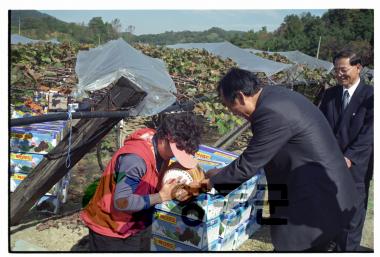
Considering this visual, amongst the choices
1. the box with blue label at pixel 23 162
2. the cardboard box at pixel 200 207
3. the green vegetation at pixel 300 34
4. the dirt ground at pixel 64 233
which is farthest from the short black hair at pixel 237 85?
the green vegetation at pixel 300 34

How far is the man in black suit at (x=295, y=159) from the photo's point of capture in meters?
2.42

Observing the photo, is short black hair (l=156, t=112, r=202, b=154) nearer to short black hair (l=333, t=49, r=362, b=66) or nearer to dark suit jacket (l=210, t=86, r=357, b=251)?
dark suit jacket (l=210, t=86, r=357, b=251)

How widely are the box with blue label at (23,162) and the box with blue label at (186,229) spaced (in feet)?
5.35

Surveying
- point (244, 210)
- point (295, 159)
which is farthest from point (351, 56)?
point (244, 210)

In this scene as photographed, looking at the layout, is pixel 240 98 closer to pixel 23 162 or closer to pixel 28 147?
pixel 28 147

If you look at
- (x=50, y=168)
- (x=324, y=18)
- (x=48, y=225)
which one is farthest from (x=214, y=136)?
(x=324, y=18)

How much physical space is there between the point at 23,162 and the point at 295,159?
121 inches

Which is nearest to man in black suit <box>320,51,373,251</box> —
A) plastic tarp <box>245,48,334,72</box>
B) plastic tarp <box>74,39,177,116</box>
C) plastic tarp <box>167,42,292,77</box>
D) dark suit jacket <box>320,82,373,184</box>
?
dark suit jacket <box>320,82,373,184</box>

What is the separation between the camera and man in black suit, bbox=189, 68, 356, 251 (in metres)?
2.42

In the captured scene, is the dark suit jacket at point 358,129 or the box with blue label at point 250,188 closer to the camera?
the dark suit jacket at point 358,129

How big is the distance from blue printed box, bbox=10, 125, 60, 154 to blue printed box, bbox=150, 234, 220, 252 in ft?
5.16

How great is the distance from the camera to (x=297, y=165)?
246 cm

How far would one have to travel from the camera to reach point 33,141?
4.18 m

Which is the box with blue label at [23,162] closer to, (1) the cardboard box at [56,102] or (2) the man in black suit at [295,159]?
(1) the cardboard box at [56,102]
